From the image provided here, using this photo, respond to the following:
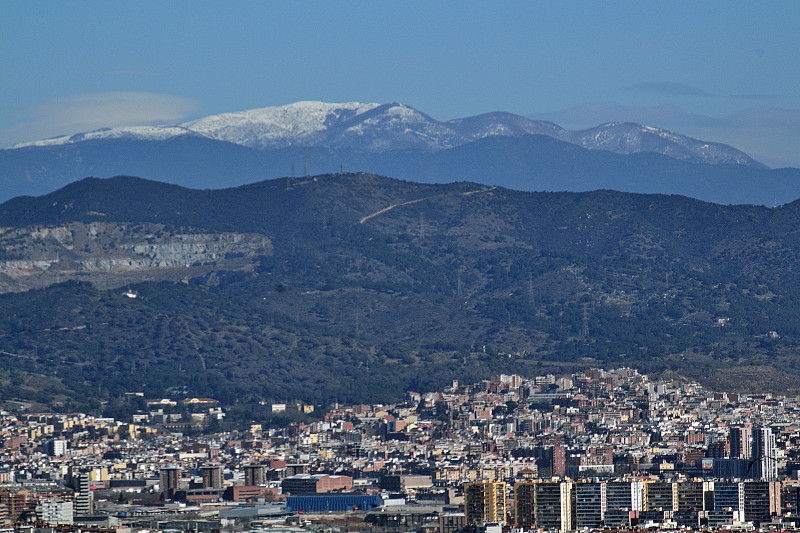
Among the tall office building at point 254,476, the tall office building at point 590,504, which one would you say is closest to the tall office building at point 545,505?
the tall office building at point 590,504

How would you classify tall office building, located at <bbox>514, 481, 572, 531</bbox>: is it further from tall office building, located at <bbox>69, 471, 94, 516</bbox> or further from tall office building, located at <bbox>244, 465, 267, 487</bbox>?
tall office building, located at <bbox>244, 465, 267, 487</bbox>

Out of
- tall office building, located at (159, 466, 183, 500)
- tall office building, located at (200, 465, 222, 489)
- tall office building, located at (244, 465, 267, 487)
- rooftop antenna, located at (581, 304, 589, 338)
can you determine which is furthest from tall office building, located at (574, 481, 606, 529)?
rooftop antenna, located at (581, 304, 589, 338)

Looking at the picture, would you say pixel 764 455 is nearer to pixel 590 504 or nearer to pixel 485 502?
pixel 590 504

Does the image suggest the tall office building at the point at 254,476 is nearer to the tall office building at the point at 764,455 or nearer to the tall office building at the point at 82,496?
the tall office building at the point at 82,496

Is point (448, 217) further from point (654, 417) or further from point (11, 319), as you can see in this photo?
point (654, 417)

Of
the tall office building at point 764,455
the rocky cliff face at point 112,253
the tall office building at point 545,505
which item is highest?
the rocky cliff face at point 112,253

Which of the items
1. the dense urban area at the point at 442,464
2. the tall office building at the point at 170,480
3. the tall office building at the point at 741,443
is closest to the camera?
the dense urban area at the point at 442,464

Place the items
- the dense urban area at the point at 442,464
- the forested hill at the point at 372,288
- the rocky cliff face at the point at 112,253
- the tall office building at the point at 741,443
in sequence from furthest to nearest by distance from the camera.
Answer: the rocky cliff face at the point at 112,253 → the forested hill at the point at 372,288 → the tall office building at the point at 741,443 → the dense urban area at the point at 442,464

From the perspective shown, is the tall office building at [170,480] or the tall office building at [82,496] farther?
the tall office building at [170,480]
